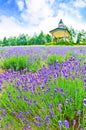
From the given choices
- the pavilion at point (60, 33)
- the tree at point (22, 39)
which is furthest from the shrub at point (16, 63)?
the tree at point (22, 39)

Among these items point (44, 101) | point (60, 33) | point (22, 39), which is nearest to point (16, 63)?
point (44, 101)

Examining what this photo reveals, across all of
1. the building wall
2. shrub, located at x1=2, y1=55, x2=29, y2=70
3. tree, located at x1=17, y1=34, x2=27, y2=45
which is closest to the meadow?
shrub, located at x1=2, y1=55, x2=29, y2=70

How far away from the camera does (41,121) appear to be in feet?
6.63

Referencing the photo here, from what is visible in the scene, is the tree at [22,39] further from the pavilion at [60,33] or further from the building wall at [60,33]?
the building wall at [60,33]

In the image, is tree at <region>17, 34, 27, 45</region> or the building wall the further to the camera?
tree at <region>17, 34, 27, 45</region>

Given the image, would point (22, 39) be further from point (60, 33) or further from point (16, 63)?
point (16, 63)

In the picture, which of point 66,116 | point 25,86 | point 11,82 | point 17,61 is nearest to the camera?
point 66,116

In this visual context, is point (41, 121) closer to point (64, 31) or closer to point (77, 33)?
point (64, 31)

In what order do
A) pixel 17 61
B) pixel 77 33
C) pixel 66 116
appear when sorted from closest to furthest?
pixel 66 116 → pixel 17 61 → pixel 77 33

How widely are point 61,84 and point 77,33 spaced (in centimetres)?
3400

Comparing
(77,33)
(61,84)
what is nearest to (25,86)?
(61,84)

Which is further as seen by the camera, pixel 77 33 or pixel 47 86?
pixel 77 33

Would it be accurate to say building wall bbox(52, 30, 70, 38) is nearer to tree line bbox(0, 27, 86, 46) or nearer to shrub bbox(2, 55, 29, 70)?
tree line bbox(0, 27, 86, 46)

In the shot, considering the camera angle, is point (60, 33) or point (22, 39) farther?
point (22, 39)
